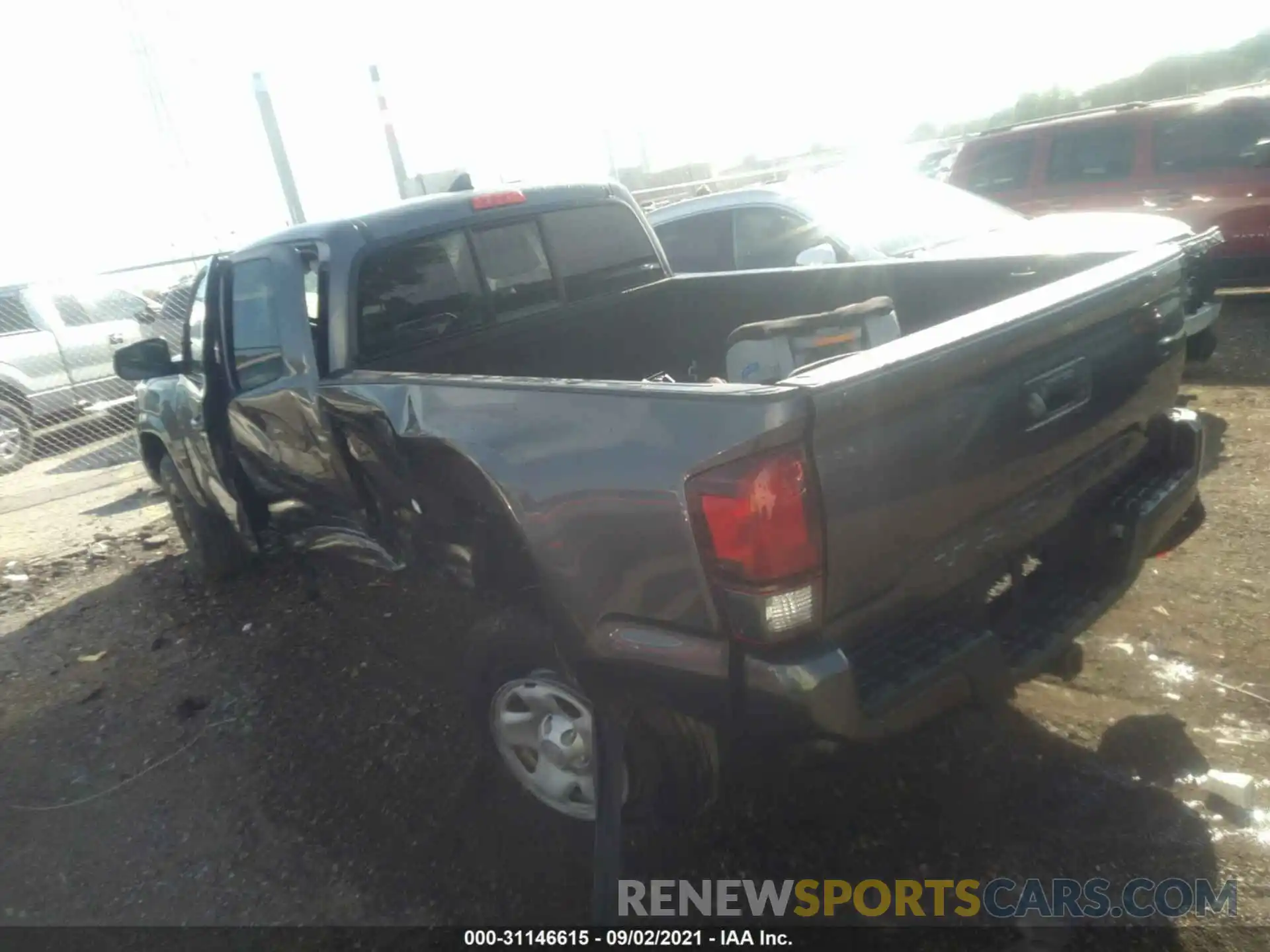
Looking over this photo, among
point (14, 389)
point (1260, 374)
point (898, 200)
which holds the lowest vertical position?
point (1260, 374)

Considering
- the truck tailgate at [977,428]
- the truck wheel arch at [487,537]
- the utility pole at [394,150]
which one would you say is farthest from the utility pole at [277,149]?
the truck tailgate at [977,428]

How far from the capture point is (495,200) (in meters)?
3.90

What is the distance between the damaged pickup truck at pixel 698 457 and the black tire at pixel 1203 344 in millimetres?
2599

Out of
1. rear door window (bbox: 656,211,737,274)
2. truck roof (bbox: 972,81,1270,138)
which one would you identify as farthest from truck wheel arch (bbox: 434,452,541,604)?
truck roof (bbox: 972,81,1270,138)

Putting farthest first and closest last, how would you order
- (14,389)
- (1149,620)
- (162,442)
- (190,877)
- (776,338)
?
1. (14,389)
2. (162,442)
3. (1149,620)
4. (776,338)
5. (190,877)

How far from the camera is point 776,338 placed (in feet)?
10.7

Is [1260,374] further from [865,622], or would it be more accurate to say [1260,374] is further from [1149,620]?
[865,622]

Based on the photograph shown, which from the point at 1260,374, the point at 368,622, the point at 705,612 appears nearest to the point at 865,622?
the point at 705,612

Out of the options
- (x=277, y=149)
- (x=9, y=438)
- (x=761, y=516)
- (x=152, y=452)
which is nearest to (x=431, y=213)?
(x=761, y=516)

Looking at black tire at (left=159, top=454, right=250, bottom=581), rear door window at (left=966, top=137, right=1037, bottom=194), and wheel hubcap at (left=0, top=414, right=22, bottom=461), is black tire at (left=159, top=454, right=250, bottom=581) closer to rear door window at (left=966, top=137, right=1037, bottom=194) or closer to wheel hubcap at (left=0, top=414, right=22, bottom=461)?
wheel hubcap at (left=0, top=414, right=22, bottom=461)

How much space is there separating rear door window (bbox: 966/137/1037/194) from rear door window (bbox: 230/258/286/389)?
736cm

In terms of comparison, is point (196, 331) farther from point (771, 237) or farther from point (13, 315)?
point (13, 315)

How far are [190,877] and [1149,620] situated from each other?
3.58 m

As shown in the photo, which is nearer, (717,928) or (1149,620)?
(717,928)
